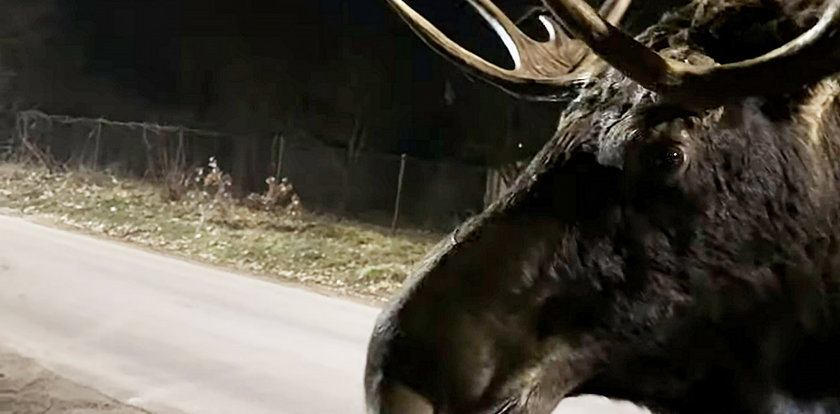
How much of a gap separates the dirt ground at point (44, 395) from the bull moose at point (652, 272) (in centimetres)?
146

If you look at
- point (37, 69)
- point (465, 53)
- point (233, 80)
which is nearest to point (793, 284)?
point (465, 53)

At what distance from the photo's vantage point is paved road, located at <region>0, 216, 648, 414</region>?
220cm

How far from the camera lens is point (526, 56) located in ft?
3.68

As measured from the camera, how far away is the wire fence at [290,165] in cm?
385

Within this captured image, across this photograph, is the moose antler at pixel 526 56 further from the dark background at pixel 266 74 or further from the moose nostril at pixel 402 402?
the dark background at pixel 266 74

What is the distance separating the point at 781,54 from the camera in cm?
81

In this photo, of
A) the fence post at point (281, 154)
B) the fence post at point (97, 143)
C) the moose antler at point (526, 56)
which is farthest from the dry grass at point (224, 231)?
the moose antler at point (526, 56)

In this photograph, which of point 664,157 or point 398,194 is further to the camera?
point 398,194

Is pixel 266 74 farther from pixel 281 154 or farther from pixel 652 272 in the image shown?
pixel 652 272

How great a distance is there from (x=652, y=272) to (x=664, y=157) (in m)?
0.10

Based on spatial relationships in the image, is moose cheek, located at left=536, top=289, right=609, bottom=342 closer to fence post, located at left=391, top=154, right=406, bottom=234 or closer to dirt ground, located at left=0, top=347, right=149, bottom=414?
dirt ground, located at left=0, top=347, right=149, bottom=414

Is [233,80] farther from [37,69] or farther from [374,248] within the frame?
[374,248]

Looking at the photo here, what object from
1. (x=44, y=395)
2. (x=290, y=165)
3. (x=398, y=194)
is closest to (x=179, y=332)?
(x=44, y=395)

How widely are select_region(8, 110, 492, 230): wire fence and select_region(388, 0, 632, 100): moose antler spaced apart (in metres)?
2.33
